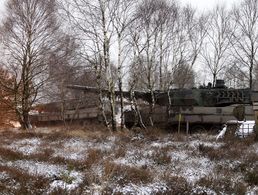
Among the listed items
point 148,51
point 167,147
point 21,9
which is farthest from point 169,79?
point 167,147

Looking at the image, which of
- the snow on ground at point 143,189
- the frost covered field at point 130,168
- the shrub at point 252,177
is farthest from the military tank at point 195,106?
the snow on ground at point 143,189

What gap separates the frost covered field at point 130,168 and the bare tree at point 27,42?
1130 centimetres

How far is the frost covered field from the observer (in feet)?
31.9

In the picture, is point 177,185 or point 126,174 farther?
point 126,174

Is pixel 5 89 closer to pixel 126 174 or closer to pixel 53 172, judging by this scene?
pixel 53 172

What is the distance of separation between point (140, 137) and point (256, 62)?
2495 centimetres

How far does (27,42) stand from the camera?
90.9ft

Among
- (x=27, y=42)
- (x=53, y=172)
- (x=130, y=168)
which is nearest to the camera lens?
(x=53, y=172)

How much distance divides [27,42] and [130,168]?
18.6 meters

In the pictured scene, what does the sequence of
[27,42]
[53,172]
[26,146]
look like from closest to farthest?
1. [53,172]
2. [26,146]
3. [27,42]

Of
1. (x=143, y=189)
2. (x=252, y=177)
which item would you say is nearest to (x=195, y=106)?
(x=252, y=177)

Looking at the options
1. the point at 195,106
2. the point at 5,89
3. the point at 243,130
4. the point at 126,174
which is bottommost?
the point at 126,174

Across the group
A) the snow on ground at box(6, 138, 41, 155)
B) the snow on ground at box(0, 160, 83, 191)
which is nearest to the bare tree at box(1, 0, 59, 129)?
the snow on ground at box(6, 138, 41, 155)

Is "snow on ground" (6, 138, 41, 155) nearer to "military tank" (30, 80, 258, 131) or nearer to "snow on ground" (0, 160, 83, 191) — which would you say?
"snow on ground" (0, 160, 83, 191)
